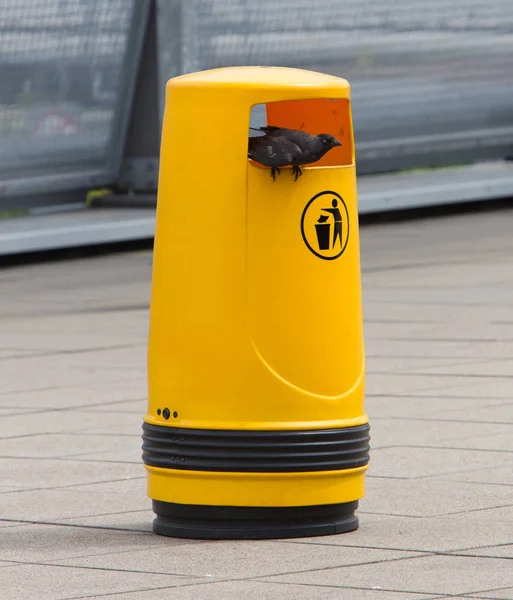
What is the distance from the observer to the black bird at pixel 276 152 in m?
4.83

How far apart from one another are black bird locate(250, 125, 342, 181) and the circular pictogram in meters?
0.12

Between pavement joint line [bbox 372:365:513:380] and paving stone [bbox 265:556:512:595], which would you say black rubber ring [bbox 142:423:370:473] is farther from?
pavement joint line [bbox 372:365:513:380]

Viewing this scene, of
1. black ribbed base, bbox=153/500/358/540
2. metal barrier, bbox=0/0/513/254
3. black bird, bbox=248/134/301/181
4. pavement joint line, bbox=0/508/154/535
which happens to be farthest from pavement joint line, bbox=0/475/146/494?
metal barrier, bbox=0/0/513/254

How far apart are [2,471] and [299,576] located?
1999 mm

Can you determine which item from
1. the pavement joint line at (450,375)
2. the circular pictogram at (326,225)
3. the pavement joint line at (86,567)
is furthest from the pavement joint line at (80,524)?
the pavement joint line at (450,375)

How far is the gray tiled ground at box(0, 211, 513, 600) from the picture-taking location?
442 cm

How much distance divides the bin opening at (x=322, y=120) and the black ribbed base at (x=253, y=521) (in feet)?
3.55

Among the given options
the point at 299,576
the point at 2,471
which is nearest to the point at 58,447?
the point at 2,471

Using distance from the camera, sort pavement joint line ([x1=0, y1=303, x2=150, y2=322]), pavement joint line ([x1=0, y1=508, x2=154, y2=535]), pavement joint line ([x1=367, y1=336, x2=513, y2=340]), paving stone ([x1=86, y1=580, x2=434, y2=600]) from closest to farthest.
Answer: paving stone ([x1=86, y1=580, x2=434, y2=600])
pavement joint line ([x1=0, y1=508, x2=154, y2=535])
pavement joint line ([x1=367, y1=336, x2=513, y2=340])
pavement joint line ([x1=0, y1=303, x2=150, y2=322])

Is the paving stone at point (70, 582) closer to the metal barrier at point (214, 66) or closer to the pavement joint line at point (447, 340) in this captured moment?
the pavement joint line at point (447, 340)

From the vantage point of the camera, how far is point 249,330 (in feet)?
16.1

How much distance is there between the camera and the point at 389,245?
48.5 feet

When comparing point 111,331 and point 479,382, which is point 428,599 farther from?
point 111,331

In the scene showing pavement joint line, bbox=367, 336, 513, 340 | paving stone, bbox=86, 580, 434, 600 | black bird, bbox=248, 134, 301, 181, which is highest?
black bird, bbox=248, 134, 301, 181
